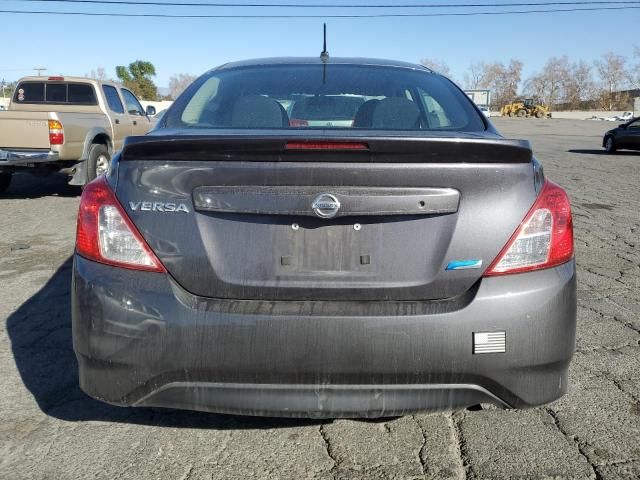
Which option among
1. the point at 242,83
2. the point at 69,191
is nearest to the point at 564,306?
the point at 242,83

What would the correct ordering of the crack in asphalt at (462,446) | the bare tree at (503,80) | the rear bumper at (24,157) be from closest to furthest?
the crack in asphalt at (462,446), the rear bumper at (24,157), the bare tree at (503,80)

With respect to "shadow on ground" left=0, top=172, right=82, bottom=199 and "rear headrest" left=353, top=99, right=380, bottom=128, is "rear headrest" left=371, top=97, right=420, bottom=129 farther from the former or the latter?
"shadow on ground" left=0, top=172, right=82, bottom=199

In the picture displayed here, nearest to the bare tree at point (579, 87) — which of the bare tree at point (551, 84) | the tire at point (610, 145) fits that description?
the bare tree at point (551, 84)

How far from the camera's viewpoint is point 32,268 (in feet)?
17.7

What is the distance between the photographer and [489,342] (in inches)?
82.4

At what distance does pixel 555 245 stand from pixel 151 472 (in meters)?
1.77

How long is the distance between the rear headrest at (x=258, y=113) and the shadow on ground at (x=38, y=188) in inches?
310

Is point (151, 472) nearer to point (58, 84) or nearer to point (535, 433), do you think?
point (535, 433)

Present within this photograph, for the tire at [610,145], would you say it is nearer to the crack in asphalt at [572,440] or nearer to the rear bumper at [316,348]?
the crack in asphalt at [572,440]

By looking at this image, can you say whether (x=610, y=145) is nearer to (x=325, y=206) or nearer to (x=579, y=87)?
(x=325, y=206)

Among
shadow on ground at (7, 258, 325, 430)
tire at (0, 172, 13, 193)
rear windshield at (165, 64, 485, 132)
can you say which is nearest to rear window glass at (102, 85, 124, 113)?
tire at (0, 172, 13, 193)

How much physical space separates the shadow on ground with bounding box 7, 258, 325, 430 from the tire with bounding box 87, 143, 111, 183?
16.7ft

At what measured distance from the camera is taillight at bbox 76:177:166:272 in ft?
7.05

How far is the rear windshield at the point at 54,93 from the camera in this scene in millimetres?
10641
